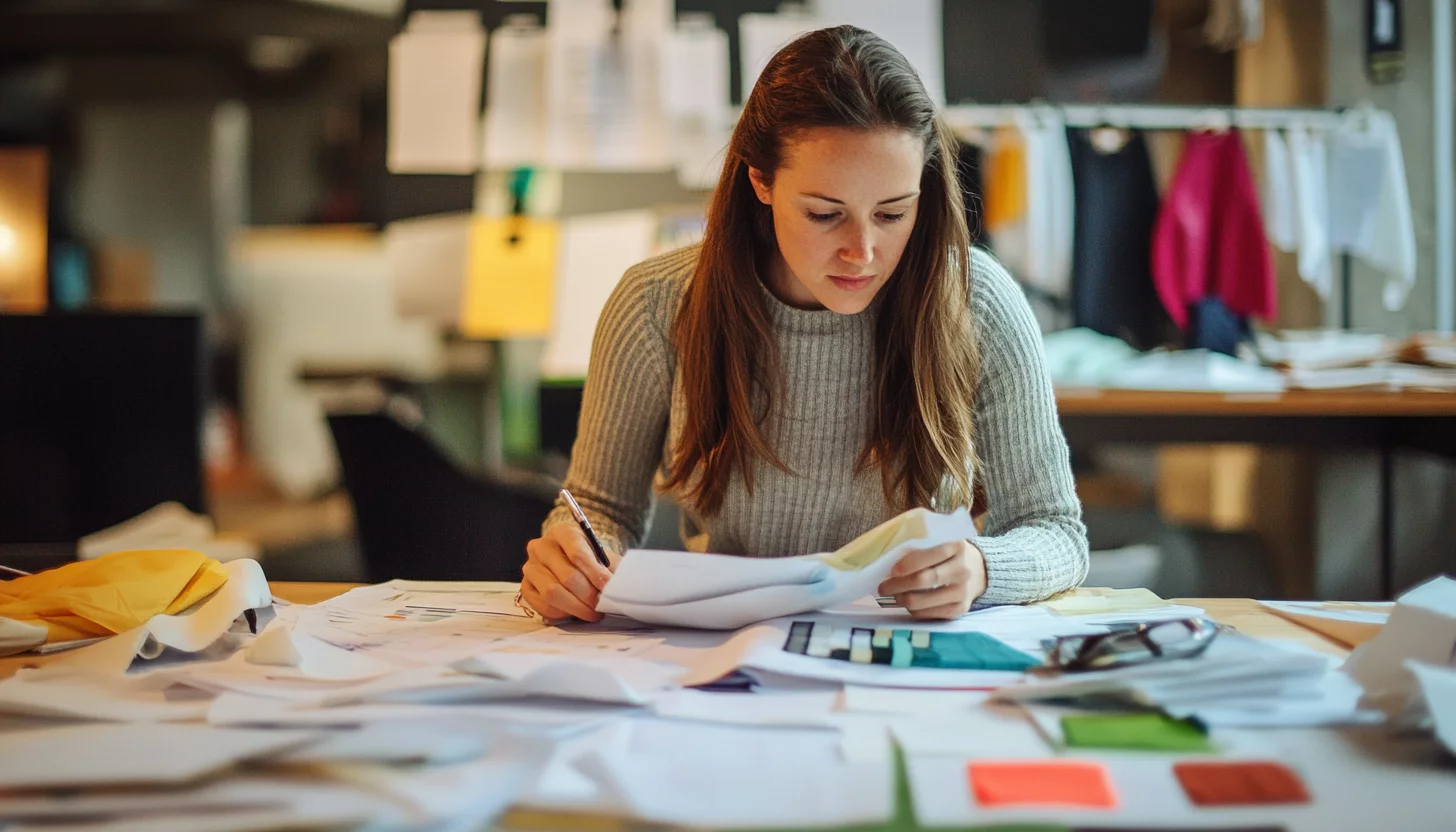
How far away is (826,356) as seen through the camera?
135 centimetres

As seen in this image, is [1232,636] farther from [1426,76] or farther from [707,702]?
[1426,76]

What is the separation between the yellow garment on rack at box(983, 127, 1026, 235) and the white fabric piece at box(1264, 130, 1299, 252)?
0.60 metres

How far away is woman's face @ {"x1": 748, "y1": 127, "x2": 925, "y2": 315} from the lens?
114 centimetres

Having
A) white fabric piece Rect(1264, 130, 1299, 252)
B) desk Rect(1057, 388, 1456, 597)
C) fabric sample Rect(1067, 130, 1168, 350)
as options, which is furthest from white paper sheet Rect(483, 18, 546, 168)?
white fabric piece Rect(1264, 130, 1299, 252)

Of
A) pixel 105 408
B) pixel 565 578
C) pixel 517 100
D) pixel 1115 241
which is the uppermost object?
pixel 517 100

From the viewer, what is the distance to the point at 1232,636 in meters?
0.91

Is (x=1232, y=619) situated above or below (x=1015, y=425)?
below

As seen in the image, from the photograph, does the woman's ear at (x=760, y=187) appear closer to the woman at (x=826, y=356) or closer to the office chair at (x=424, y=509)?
the woman at (x=826, y=356)

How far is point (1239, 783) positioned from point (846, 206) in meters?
0.66

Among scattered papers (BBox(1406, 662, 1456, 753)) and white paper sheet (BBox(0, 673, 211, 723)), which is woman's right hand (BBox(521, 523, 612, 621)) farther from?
scattered papers (BBox(1406, 662, 1456, 753))

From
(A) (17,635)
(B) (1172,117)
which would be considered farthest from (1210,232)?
(A) (17,635)

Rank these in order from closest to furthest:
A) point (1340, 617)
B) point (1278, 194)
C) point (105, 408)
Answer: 1. point (1340, 617)
2. point (105, 408)
3. point (1278, 194)

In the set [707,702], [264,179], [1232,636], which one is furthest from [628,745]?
[264,179]

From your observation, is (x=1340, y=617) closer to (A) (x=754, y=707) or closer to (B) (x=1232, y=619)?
(B) (x=1232, y=619)
